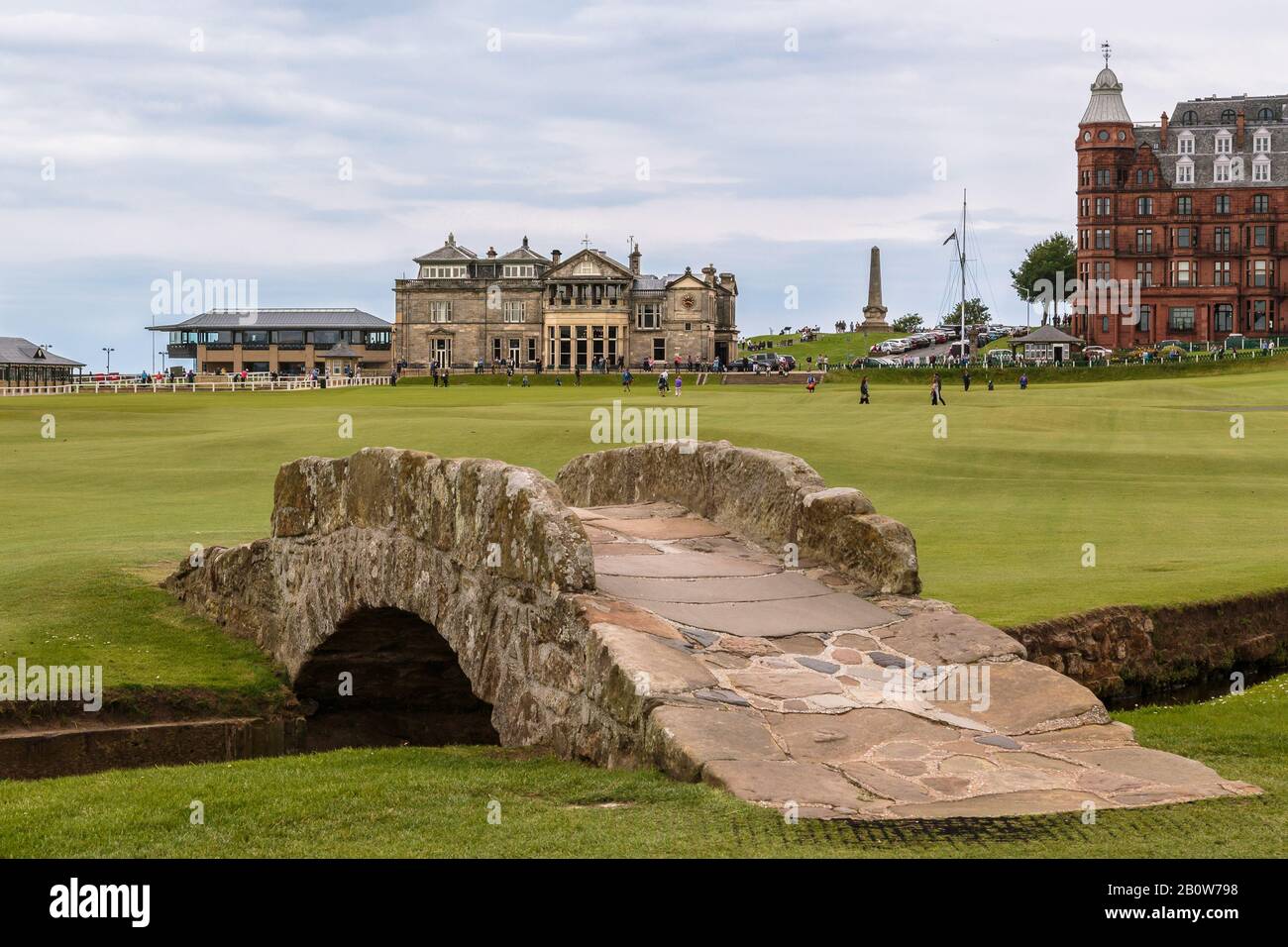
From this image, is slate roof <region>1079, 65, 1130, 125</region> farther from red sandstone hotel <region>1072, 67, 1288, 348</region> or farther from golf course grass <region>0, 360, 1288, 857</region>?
golf course grass <region>0, 360, 1288, 857</region>

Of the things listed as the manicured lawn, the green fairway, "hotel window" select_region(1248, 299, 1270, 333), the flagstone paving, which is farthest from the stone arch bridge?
"hotel window" select_region(1248, 299, 1270, 333)

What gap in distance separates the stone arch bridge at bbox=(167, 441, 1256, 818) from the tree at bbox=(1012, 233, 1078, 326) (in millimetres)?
138290

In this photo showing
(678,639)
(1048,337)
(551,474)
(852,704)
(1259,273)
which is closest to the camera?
(852,704)

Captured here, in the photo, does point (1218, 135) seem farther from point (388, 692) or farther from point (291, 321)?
point (388, 692)

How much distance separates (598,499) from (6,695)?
23.6 ft

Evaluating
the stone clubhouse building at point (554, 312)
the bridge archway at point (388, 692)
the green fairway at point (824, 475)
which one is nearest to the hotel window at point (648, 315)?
the stone clubhouse building at point (554, 312)

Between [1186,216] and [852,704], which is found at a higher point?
[1186,216]

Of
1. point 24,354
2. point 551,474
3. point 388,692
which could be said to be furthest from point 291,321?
point 388,692

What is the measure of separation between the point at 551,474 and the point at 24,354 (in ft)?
391

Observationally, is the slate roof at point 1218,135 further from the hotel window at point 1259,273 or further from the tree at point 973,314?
the tree at point 973,314

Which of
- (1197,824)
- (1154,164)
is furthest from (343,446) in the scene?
(1154,164)

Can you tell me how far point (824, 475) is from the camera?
34.7 m

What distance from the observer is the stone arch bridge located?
9148mm
